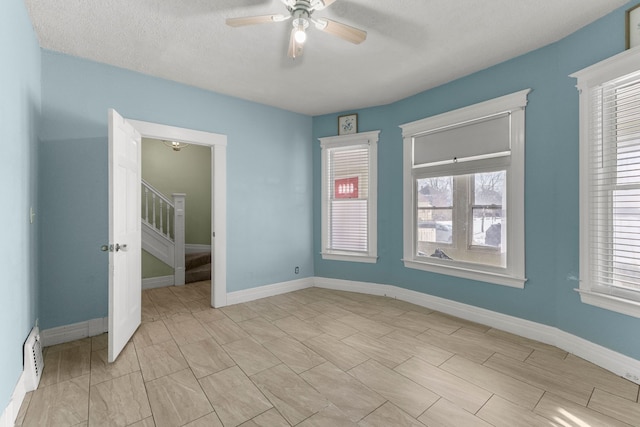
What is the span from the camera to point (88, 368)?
2215 mm

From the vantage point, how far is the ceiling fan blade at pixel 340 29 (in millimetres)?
1915

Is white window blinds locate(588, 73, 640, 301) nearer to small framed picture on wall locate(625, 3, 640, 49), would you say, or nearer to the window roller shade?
small framed picture on wall locate(625, 3, 640, 49)

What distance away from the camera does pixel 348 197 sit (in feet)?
14.2

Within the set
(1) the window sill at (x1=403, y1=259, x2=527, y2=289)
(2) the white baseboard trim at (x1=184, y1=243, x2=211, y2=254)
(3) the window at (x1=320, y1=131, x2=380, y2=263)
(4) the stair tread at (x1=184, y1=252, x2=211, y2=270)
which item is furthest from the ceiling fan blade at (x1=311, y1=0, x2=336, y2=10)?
(2) the white baseboard trim at (x1=184, y1=243, x2=211, y2=254)

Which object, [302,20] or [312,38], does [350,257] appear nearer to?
[312,38]

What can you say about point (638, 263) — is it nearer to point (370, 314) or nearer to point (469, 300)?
point (469, 300)

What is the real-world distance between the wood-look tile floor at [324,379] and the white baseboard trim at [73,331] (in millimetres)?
108

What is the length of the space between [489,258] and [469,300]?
55cm

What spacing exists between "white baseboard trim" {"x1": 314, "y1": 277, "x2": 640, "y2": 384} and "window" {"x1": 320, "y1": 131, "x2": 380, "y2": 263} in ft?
1.52

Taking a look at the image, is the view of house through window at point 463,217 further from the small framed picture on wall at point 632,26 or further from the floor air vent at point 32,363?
the floor air vent at point 32,363

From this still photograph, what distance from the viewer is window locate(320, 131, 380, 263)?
4.13 meters

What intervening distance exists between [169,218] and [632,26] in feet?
19.7

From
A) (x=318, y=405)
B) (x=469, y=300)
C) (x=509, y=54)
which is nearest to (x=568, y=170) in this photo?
(x=509, y=54)

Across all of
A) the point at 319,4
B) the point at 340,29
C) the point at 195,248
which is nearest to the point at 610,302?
the point at 340,29
